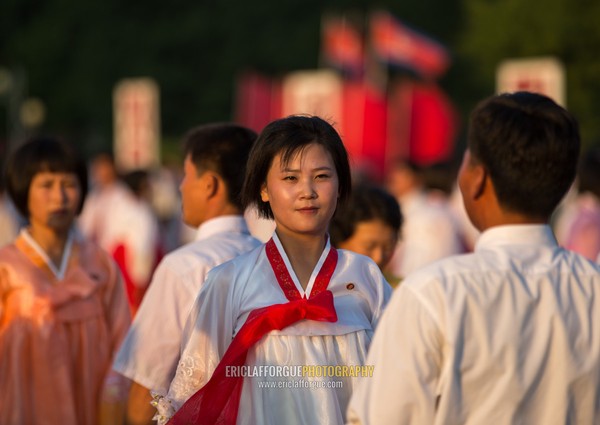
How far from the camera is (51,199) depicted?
5379 mm

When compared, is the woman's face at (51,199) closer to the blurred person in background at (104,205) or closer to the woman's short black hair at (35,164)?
the woman's short black hair at (35,164)

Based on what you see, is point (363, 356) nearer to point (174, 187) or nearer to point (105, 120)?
point (174, 187)

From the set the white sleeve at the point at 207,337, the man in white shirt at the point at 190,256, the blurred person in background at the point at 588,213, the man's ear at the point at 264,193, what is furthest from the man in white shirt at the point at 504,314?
the blurred person in background at the point at 588,213

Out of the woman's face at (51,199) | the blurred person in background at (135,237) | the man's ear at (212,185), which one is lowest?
the blurred person in background at (135,237)

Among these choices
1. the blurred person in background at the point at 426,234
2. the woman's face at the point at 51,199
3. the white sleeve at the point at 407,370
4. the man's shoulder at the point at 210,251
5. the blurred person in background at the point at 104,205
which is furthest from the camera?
the blurred person in background at the point at 104,205

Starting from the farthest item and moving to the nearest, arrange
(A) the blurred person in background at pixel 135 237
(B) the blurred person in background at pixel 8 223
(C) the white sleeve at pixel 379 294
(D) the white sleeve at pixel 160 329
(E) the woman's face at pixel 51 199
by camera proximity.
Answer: (A) the blurred person in background at pixel 135 237
(B) the blurred person in background at pixel 8 223
(E) the woman's face at pixel 51 199
(D) the white sleeve at pixel 160 329
(C) the white sleeve at pixel 379 294

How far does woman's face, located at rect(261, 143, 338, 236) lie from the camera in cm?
364

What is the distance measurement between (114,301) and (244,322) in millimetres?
2017

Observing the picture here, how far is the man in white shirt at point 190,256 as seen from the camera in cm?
433

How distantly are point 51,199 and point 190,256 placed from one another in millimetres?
1194

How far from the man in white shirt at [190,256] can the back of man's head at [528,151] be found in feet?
5.37

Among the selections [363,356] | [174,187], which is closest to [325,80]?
[174,187]

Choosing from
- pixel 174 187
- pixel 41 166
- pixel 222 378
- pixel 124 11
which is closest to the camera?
pixel 222 378

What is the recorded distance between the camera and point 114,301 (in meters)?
5.50
